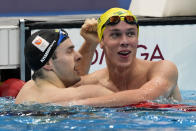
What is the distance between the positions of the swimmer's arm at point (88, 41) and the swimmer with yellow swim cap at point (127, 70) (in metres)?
0.41

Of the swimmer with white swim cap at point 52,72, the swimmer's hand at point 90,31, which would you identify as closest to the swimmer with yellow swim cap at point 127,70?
the swimmer with white swim cap at point 52,72

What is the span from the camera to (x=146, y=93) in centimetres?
565

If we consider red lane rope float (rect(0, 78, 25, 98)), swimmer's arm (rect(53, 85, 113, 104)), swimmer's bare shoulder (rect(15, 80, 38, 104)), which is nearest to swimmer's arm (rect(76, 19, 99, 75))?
swimmer's bare shoulder (rect(15, 80, 38, 104))

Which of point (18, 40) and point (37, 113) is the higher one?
point (18, 40)

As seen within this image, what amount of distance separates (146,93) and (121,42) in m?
0.76

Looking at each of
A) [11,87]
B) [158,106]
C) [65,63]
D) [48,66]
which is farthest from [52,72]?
[11,87]

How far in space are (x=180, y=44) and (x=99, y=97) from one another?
359cm

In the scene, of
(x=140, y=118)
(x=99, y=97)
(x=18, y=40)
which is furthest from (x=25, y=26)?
(x=140, y=118)

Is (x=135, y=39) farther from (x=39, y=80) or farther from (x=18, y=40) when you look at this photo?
(x=18, y=40)

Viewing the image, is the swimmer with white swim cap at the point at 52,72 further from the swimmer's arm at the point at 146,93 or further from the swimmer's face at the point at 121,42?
the swimmer's face at the point at 121,42

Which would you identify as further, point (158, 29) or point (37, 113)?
point (158, 29)

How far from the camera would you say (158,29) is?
8.73 metres

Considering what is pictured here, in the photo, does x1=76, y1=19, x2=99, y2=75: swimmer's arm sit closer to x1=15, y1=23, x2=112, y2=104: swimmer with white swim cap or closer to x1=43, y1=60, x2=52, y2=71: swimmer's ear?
x1=15, y1=23, x2=112, y2=104: swimmer with white swim cap

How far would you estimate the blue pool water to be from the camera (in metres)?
4.61
